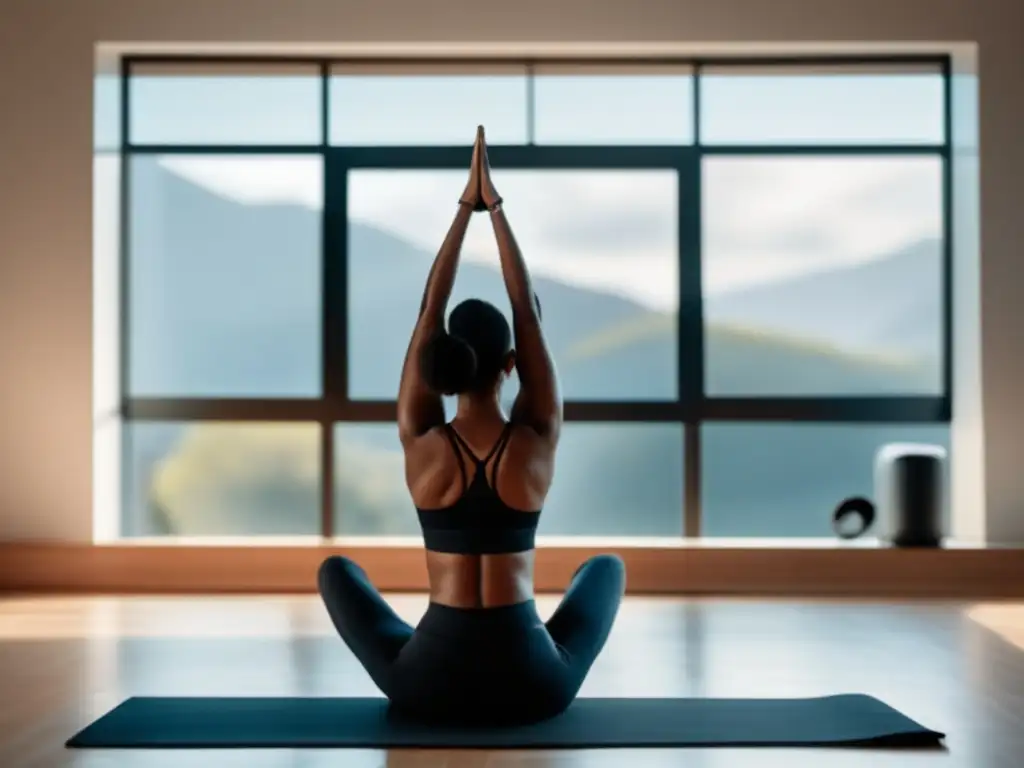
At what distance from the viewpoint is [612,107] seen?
6246 millimetres

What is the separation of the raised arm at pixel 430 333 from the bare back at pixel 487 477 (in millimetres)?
38

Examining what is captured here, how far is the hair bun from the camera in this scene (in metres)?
2.87

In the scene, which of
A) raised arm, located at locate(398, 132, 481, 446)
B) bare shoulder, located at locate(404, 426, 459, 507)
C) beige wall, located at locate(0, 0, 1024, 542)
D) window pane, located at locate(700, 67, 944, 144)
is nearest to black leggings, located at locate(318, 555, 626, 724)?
bare shoulder, located at locate(404, 426, 459, 507)

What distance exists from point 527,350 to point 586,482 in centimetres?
326

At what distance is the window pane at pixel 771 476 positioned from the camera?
6.20 m

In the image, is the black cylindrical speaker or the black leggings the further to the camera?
the black cylindrical speaker

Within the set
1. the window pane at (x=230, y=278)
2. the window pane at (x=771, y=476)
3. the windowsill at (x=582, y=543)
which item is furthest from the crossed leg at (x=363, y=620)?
the window pane at (x=771, y=476)

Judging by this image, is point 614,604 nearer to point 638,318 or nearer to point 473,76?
point 638,318

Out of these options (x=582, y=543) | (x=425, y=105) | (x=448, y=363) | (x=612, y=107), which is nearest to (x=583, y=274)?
(x=612, y=107)

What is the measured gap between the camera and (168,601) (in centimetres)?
550

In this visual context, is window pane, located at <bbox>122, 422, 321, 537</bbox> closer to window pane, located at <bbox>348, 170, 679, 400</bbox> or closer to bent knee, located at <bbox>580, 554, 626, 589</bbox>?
window pane, located at <bbox>348, 170, 679, 400</bbox>

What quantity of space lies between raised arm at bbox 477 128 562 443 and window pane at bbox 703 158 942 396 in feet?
10.8

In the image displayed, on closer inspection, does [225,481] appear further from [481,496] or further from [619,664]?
[481,496]

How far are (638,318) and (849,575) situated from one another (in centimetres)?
149
